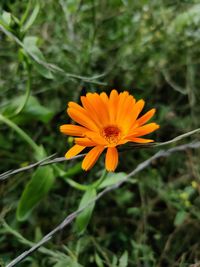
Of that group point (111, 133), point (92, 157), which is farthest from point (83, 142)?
point (111, 133)

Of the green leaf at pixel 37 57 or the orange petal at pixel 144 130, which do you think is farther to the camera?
the green leaf at pixel 37 57

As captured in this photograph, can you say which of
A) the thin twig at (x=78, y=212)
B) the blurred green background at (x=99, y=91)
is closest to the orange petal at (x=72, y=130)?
the thin twig at (x=78, y=212)

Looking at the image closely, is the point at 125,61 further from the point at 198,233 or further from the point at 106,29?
the point at 198,233

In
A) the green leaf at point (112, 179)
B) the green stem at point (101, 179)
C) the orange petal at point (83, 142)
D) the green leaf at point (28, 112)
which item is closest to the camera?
the orange petal at point (83, 142)

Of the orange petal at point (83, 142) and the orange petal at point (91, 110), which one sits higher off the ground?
the orange petal at point (91, 110)

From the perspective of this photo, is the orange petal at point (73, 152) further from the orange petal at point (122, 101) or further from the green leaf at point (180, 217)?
the green leaf at point (180, 217)

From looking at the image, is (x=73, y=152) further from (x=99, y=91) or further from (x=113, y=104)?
(x=99, y=91)

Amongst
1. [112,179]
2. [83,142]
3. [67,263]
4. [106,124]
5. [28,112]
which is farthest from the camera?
[28,112]
